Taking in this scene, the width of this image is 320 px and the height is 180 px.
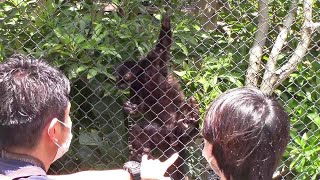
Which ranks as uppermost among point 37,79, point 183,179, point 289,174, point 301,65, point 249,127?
point 249,127

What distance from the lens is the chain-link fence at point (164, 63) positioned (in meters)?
4.06

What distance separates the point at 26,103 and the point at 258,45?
9.86 ft

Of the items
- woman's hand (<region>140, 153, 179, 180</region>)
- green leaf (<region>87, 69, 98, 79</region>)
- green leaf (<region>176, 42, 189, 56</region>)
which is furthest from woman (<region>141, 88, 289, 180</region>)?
green leaf (<region>176, 42, 189, 56</region>)

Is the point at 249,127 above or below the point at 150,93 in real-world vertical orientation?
above

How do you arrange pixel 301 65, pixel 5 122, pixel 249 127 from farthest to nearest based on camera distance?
1. pixel 301 65
2. pixel 5 122
3. pixel 249 127

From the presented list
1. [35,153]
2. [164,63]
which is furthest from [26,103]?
[164,63]

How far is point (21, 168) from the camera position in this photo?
164 centimetres

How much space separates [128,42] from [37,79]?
8.14 feet

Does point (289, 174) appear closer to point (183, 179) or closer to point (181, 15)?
point (183, 179)

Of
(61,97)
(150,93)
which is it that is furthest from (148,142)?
(61,97)

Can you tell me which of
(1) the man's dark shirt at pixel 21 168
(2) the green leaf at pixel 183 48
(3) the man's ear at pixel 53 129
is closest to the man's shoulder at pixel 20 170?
(1) the man's dark shirt at pixel 21 168

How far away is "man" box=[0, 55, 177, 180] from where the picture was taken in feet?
5.40

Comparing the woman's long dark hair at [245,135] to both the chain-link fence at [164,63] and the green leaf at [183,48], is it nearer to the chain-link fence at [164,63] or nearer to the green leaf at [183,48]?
the chain-link fence at [164,63]

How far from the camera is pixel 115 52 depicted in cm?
402
